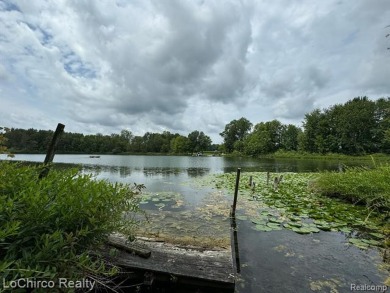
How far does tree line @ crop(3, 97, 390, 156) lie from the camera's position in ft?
196

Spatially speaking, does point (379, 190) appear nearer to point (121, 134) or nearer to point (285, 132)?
point (285, 132)

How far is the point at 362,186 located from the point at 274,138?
255 ft

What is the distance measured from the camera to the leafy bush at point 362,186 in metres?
8.24

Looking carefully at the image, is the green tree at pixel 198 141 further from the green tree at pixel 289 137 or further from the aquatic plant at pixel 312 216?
the aquatic plant at pixel 312 216

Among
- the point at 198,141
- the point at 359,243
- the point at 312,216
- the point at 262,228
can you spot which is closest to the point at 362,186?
the point at 312,216

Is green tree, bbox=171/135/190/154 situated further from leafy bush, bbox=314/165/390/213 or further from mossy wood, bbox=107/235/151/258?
mossy wood, bbox=107/235/151/258

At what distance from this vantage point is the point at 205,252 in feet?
15.9

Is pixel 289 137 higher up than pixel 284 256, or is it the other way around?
pixel 289 137

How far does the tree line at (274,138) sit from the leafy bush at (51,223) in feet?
104

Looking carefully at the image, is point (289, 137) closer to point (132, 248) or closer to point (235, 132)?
point (235, 132)

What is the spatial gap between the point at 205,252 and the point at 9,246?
12.3 ft

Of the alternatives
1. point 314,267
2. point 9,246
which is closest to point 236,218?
point 314,267

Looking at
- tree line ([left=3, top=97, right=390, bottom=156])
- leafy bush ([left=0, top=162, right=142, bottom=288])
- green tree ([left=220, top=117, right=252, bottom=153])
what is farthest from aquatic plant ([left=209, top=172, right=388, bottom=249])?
green tree ([left=220, top=117, right=252, bottom=153])

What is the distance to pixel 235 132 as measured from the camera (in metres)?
98.0
